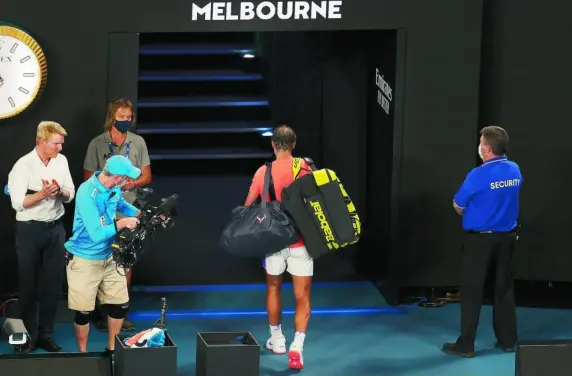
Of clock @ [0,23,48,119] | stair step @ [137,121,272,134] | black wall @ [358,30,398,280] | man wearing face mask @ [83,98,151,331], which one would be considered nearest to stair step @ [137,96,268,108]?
stair step @ [137,121,272,134]

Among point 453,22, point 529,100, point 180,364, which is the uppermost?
point 453,22

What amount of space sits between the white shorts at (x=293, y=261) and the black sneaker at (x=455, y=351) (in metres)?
1.30

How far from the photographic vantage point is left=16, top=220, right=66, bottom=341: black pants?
7484 millimetres

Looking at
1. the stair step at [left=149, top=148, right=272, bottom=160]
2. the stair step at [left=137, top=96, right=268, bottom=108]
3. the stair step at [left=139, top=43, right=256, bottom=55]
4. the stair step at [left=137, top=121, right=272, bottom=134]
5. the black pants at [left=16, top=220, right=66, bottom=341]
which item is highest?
the stair step at [left=139, top=43, right=256, bottom=55]

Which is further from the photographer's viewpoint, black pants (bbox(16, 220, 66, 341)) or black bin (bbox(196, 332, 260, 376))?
black pants (bbox(16, 220, 66, 341))

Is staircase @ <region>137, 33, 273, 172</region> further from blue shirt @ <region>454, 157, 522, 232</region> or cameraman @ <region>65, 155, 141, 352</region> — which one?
cameraman @ <region>65, 155, 141, 352</region>

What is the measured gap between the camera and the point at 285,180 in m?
7.32

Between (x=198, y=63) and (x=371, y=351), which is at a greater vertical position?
(x=198, y=63)

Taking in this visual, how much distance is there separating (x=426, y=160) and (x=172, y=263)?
2.43 meters

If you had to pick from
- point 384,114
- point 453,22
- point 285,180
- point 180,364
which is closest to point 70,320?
point 180,364

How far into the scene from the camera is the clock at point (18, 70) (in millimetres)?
8078

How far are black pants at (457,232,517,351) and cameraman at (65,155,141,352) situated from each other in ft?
7.85

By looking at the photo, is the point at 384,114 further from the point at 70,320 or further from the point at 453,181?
the point at 70,320

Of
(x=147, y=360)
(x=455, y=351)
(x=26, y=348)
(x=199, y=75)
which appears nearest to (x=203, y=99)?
(x=199, y=75)
